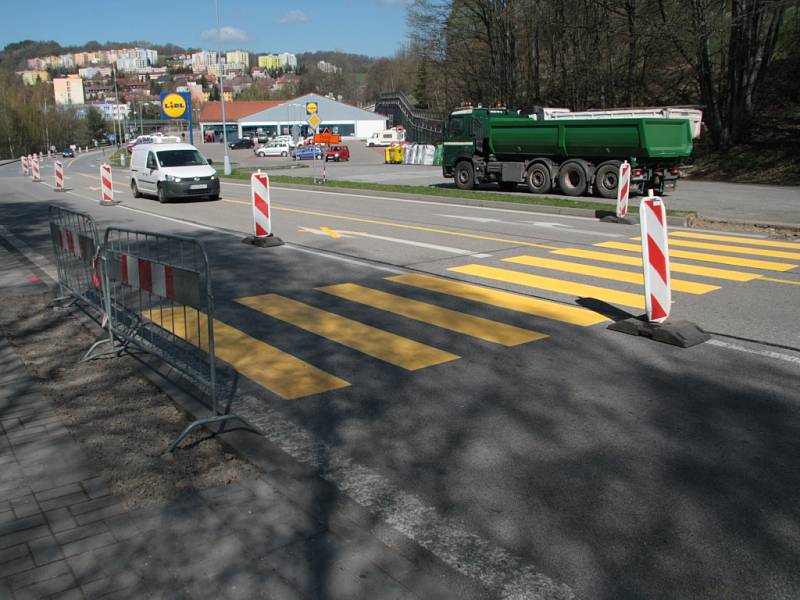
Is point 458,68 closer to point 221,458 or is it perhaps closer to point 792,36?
point 792,36

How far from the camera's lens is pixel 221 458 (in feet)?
15.5

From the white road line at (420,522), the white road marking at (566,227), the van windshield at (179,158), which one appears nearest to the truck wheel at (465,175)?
the van windshield at (179,158)

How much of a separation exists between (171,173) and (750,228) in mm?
16752

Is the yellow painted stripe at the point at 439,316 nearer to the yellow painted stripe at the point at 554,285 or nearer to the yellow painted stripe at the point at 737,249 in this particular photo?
the yellow painted stripe at the point at 554,285

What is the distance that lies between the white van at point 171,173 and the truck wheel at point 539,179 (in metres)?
10.4

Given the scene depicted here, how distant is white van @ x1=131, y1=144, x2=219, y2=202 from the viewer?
22578 mm

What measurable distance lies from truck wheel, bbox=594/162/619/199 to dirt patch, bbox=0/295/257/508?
17488 mm

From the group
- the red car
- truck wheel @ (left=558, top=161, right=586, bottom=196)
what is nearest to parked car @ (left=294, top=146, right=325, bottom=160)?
the red car

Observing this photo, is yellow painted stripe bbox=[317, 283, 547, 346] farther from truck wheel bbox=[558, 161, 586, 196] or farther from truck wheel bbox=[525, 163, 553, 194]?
truck wheel bbox=[525, 163, 553, 194]

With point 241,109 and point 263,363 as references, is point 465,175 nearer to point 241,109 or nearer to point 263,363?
point 263,363

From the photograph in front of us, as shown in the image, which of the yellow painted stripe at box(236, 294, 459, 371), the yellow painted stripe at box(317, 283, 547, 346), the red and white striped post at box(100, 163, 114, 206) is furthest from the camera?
the red and white striped post at box(100, 163, 114, 206)

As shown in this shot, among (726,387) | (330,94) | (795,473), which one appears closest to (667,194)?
(726,387)

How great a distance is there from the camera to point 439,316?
8219mm

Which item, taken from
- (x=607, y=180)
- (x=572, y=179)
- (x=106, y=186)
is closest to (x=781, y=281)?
(x=607, y=180)
